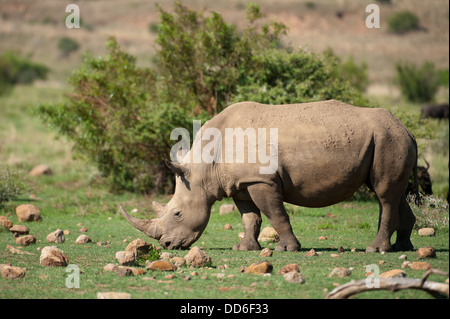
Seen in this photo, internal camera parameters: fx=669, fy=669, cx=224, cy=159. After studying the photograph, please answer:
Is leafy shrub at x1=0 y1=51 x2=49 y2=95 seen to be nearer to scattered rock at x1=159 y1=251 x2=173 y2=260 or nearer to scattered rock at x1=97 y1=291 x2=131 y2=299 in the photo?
scattered rock at x1=159 y1=251 x2=173 y2=260

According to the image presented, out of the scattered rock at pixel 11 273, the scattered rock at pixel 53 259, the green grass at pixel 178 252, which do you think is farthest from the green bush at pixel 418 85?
the scattered rock at pixel 11 273

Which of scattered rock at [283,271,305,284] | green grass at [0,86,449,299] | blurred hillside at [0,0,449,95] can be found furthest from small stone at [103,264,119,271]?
blurred hillside at [0,0,449,95]

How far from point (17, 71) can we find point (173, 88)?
32425mm

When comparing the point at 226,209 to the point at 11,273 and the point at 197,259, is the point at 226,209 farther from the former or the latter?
the point at 11,273

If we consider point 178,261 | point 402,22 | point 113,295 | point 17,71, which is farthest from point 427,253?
point 402,22

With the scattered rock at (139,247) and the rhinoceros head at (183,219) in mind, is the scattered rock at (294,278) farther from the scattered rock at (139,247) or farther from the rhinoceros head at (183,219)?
the rhinoceros head at (183,219)

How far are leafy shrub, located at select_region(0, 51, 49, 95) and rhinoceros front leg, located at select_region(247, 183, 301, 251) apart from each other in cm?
3371

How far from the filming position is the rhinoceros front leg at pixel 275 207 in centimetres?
915

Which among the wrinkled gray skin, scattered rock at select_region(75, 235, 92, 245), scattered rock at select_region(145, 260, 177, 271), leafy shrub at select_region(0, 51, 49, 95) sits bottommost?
scattered rock at select_region(75, 235, 92, 245)

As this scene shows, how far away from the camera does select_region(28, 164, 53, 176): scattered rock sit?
61.7ft
